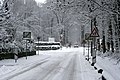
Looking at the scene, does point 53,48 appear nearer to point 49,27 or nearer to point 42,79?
point 49,27

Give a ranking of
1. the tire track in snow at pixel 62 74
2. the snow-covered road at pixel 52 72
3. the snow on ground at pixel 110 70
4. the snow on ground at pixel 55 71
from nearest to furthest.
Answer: the snow on ground at pixel 110 70 < the snow on ground at pixel 55 71 < the tire track in snow at pixel 62 74 < the snow-covered road at pixel 52 72

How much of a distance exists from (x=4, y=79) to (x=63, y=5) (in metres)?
5.29

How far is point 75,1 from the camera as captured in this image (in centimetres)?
1534

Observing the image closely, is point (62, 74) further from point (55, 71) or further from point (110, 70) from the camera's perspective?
point (110, 70)

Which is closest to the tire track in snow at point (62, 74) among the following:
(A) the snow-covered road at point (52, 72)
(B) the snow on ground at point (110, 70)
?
(A) the snow-covered road at point (52, 72)

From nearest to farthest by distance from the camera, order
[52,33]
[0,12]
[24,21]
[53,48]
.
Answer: [0,12], [24,21], [53,48], [52,33]

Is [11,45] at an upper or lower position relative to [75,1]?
lower

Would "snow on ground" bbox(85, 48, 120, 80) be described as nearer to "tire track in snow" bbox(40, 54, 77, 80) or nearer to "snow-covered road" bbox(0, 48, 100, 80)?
"snow-covered road" bbox(0, 48, 100, 80)

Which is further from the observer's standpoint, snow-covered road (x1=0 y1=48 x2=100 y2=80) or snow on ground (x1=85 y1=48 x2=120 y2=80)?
snow-covered road (x1=0 y1=48 x2=100 y2=80)

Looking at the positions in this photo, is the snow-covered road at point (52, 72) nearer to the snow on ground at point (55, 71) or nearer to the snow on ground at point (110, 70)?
the snow on ground at point (55, 71)

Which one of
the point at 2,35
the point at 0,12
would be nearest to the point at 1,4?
the point at 0,12

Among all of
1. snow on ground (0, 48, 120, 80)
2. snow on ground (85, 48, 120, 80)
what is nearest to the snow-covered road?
snow on ground (0, 48, 120, 80)

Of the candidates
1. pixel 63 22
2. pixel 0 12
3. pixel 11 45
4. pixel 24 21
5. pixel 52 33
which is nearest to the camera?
pixel 0 12

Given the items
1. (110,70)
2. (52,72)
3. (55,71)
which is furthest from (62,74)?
(110,70)
